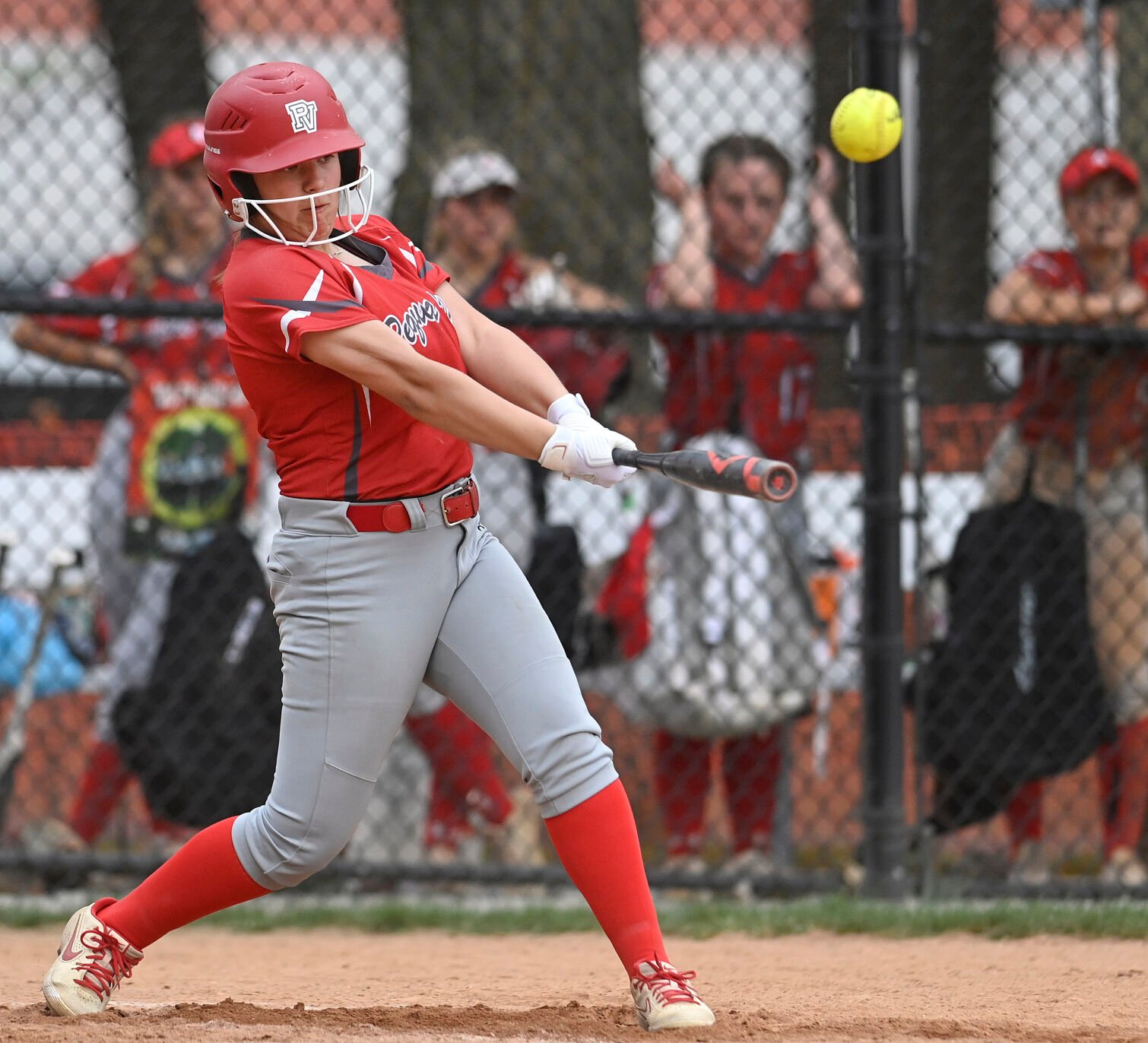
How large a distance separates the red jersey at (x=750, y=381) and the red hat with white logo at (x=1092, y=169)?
0.77 meters

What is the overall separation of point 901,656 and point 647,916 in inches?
75.8

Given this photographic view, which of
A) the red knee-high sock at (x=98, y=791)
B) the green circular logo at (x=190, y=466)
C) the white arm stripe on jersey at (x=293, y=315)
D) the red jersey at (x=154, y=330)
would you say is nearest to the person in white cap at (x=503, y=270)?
the red jersey at (x=154, y=330)

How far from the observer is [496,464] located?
4906mm

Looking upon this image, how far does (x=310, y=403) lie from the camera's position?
2.95 m

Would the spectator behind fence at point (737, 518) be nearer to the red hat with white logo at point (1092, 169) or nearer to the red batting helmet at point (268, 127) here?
the red hat with white logo at point (1092, 169)

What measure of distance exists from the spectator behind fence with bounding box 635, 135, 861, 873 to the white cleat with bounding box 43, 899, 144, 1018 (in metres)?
1.95

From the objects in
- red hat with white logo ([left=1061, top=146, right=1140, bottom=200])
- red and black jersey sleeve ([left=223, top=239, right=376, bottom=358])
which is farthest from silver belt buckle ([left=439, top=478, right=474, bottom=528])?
red hat with white logo ([left=1061, top=146, right=1140, bottom=200])

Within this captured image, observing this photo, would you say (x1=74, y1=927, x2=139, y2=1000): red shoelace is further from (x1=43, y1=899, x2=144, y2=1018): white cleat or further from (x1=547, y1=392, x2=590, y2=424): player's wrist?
(x1=547, y1=392, x2=590, y2=424): player's wrist

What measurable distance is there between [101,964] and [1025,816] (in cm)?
277

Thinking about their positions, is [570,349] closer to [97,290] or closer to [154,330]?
[154,330]

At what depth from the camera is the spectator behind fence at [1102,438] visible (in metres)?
4.73

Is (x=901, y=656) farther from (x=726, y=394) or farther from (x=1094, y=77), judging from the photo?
(x=1094, y=77)

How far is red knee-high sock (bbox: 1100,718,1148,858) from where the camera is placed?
15.5 feet

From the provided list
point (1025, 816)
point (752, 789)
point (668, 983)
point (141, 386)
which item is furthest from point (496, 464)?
point (668, 983)
